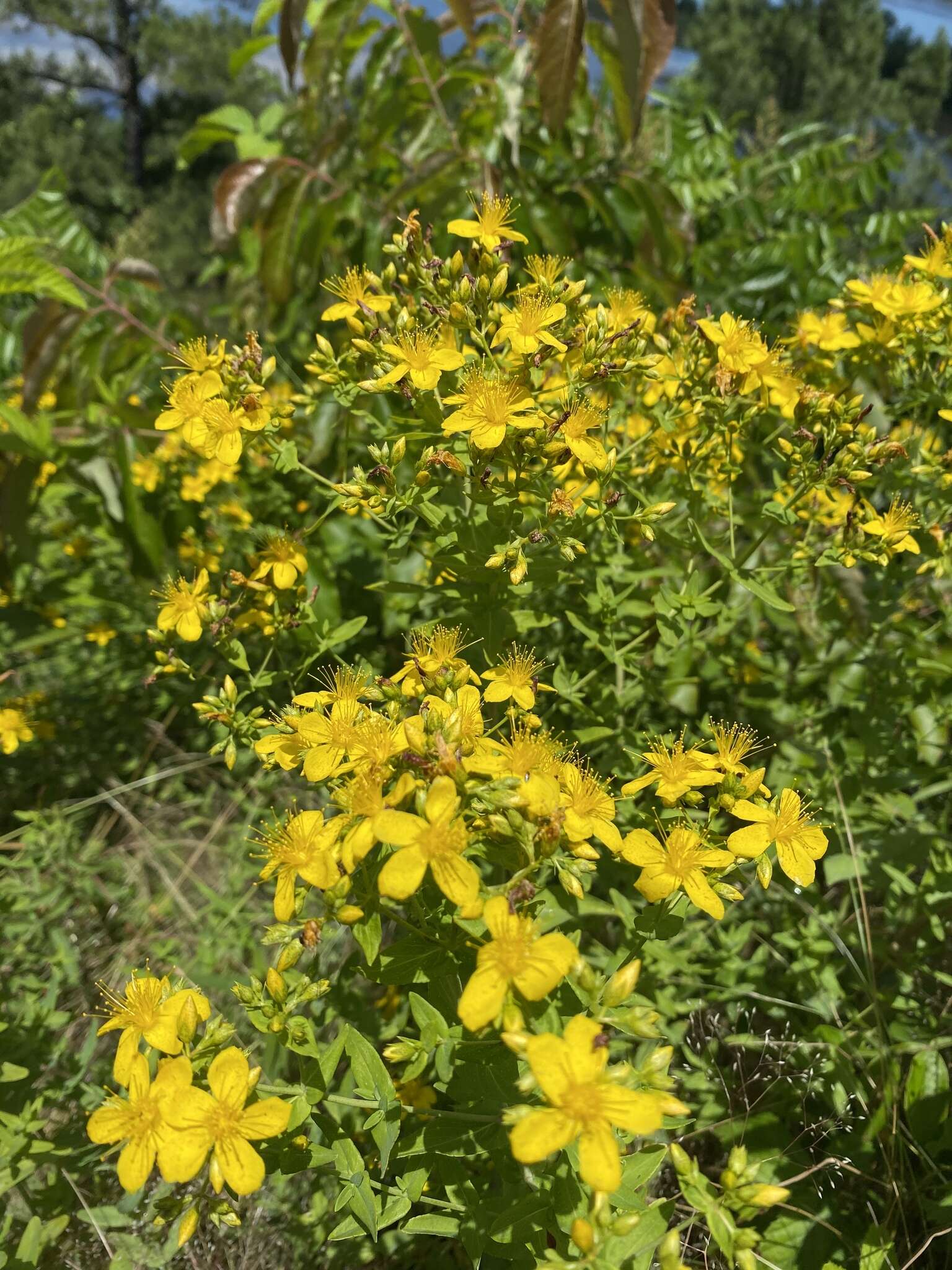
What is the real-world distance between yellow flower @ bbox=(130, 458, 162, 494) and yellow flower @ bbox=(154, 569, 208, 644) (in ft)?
4.39

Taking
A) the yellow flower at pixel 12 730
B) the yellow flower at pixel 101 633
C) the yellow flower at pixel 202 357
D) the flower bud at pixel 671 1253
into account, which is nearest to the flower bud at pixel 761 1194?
the flower bud at pixel 671 1253

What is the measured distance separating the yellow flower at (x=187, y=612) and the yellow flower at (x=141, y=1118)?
87 cm

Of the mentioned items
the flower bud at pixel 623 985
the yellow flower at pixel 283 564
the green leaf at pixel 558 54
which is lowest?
the flower bud at pixel 623 985

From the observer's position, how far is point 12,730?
2.81 meters

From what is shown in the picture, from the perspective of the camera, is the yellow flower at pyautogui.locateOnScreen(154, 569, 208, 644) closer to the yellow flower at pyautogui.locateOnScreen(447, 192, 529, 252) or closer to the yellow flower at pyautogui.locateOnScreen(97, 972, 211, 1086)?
the yellow flower at pyautogui.locateOnScreen(97, 972, 211, 1086)

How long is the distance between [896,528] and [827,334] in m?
0.63

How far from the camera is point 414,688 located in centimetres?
136

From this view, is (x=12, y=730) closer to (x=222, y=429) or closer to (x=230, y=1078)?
(x=222, y=429)

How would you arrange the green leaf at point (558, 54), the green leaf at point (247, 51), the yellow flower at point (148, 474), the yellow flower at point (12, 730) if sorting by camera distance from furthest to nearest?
the green leaf at point (247, 51)
the yellow flower at point (148, 474)
the yellow flower at point (12, 730)
the green leaf at point (558, 54)

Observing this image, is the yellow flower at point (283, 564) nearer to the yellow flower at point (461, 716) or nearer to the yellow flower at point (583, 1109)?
the yellow flower at point (461, 716)

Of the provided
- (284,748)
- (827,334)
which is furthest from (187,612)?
(827,334)

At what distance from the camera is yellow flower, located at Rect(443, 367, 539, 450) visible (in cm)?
140

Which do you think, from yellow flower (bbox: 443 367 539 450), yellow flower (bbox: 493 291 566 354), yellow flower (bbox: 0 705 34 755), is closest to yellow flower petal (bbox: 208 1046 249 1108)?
yellow flower (bbox: 443 367 539 450)

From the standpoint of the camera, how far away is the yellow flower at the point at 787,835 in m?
1.22
